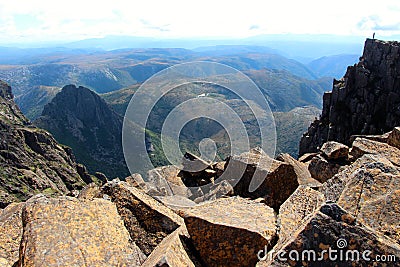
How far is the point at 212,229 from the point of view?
1088 cm

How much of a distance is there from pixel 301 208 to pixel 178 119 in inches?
1383

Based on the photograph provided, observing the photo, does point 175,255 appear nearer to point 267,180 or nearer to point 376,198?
point 376,198

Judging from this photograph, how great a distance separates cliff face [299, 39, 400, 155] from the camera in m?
97.5

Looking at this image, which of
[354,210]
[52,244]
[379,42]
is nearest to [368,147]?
[354,210]

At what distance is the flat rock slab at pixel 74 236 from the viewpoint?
9156 millimetres

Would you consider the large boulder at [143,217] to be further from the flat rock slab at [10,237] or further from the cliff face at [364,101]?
the cliff face at [364,101]

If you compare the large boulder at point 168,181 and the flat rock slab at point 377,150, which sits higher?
the flat rock slab at point 377,150

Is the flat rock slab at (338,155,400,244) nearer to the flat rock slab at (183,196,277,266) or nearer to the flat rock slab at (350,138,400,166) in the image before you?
the flat rock slab at (183,196,277,266)

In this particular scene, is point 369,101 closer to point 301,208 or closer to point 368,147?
point 368,147

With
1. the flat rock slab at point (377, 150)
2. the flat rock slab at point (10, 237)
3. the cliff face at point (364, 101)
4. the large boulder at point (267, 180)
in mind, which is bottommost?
the cliff face at point (364, 101)

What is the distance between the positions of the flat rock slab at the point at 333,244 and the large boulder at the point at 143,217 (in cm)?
544

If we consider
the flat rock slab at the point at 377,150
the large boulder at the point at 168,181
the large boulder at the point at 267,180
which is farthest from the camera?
the large boulder at the point at 168,181

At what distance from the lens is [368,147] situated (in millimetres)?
20906

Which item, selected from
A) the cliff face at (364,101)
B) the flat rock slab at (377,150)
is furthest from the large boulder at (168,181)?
the cliff face at (364,101)
